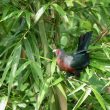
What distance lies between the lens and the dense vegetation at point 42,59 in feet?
5.11

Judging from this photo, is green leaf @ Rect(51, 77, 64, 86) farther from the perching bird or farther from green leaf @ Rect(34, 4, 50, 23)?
green leaf @ Rect(34, 4, 50, 23)

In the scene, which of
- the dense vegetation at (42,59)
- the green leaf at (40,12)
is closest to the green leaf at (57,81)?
the dense vegetation at (42,59)

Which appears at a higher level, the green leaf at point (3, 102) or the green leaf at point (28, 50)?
the green leaf at point (28, 50)

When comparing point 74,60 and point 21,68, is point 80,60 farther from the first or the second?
point 21,68

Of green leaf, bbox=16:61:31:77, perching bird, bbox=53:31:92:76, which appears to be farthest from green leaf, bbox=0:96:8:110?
perching bird, bbox=53:31:92:76

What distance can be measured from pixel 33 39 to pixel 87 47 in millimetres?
244

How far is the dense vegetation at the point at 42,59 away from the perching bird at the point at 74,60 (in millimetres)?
33

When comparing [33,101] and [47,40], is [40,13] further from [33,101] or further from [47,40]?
[33,101]

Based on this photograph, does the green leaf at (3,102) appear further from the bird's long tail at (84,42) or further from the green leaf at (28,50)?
the bird's long tail at (84,42)

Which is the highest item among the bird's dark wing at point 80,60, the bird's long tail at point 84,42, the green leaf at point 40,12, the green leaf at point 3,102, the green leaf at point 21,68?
the green leaf at point 40,12

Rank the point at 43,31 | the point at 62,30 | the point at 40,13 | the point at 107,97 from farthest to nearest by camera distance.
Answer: the point at 62,30 → the point at 107,97 → the point at 43,31 → the point at 40,13

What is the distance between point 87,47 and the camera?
64.6 inches

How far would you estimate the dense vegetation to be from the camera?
1.56m

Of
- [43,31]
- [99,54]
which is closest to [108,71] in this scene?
[99,54]
